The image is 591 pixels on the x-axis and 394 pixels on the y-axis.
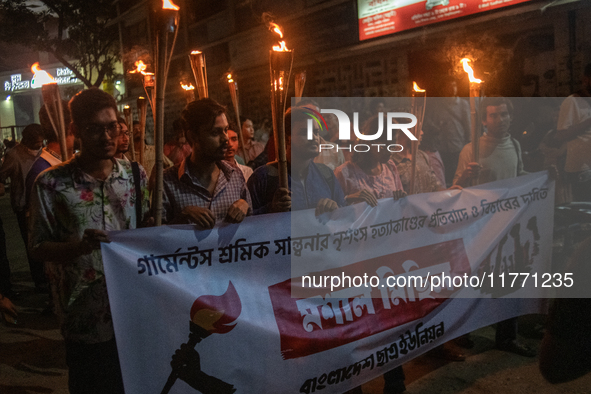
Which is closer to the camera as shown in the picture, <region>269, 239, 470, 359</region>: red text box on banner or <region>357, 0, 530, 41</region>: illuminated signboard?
<region>269, 239, 470, 359</region>: red text box on banner

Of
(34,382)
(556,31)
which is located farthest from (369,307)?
(556,31)

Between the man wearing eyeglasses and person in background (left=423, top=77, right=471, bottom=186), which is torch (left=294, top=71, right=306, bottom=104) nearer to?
the man wearing eyeglasses

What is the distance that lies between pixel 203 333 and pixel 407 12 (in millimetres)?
10246

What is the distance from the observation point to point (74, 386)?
2.26 meters

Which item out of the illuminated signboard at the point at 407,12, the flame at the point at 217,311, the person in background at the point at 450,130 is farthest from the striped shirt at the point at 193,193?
the illuminated signboard at the point at 407,12

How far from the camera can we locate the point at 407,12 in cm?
1105

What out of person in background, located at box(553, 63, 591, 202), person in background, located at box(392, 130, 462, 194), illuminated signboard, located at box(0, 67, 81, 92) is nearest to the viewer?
person in background, located at box(392, 130, 462, 194)

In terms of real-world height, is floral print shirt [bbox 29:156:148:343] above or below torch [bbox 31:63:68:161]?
below

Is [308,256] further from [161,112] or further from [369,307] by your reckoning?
[161,112]

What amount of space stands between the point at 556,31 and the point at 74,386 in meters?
9.41

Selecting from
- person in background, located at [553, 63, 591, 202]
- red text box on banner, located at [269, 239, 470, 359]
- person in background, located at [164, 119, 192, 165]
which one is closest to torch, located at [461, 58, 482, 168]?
red text box on banner, located at [269, 239, 470, 359]

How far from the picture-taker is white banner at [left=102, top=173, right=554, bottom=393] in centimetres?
235

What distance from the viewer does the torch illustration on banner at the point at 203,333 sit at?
7.75ft

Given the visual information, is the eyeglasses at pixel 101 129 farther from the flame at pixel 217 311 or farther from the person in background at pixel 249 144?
the person in background at pixel 249 144
